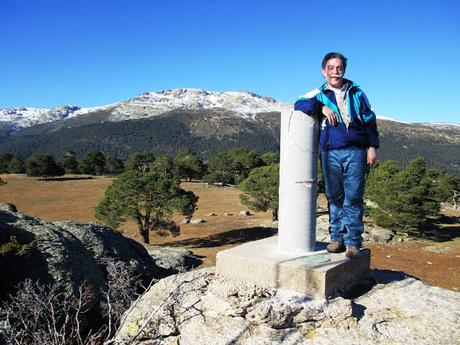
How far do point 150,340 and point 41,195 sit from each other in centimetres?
5542

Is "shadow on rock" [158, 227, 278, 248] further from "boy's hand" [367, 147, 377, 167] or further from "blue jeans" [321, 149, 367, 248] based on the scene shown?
"boy's hand" [367, 147, 377, 167]

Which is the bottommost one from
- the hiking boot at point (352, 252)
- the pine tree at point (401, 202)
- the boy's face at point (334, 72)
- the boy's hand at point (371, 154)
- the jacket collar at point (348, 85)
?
the pine tree at point (401, 202)

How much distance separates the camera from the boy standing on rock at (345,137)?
500cm

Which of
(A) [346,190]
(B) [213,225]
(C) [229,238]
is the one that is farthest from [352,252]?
(B) [213,225]

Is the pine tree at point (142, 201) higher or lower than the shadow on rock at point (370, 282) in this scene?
lower

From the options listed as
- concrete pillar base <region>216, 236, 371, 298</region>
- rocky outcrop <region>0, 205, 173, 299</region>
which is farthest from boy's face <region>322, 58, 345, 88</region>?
rocky outcrop <region>0, 205, 173, 299</region>

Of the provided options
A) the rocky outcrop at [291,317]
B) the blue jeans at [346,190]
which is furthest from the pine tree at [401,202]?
the blue jeans at [346,190]

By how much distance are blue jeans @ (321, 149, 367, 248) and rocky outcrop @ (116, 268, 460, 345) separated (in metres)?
0.82

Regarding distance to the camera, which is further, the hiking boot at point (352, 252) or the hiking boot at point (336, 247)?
the hiking boot at point (336, 247)

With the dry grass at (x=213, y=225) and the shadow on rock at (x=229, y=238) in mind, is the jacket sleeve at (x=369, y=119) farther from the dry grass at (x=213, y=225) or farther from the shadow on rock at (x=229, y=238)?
the shadow on rock at (x=229, y=238)

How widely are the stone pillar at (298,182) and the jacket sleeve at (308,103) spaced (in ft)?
0.38

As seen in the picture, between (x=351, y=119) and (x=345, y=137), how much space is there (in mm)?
240

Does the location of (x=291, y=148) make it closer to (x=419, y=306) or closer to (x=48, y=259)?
(x=419, y=306)

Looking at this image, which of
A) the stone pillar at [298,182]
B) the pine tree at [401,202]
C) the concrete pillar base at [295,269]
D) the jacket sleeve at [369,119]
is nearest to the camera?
the concrete pillar base at [295,269]
